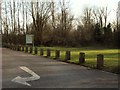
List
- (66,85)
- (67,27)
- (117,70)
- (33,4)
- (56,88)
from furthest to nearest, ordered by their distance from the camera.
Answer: (67,27), (33,4), (117,70), (66,85), (56,88)

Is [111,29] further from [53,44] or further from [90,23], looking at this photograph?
[53,44]

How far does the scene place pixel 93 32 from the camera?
250 feet

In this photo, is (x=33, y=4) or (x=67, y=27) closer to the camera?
(x=33, y=4)

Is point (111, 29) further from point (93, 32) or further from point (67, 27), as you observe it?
point (67, 27)

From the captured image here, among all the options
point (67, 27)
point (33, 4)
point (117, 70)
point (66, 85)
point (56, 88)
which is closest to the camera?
point (56, 88)

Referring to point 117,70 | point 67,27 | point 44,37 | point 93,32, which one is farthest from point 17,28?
point 117,70

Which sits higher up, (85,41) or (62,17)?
(62,17)

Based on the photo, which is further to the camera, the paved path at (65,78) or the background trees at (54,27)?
the background trees at (54,27)

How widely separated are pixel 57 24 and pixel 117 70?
220 feet

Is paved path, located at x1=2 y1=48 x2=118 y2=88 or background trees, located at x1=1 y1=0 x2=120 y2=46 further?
background trees, located at x1=1 y1=0 x2=120 y2=46

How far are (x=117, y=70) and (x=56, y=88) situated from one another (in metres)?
6.34

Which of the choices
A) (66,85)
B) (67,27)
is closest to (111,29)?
(67,27)

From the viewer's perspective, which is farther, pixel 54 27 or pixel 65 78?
pixel 54 27

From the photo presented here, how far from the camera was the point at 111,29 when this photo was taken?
244 feet
